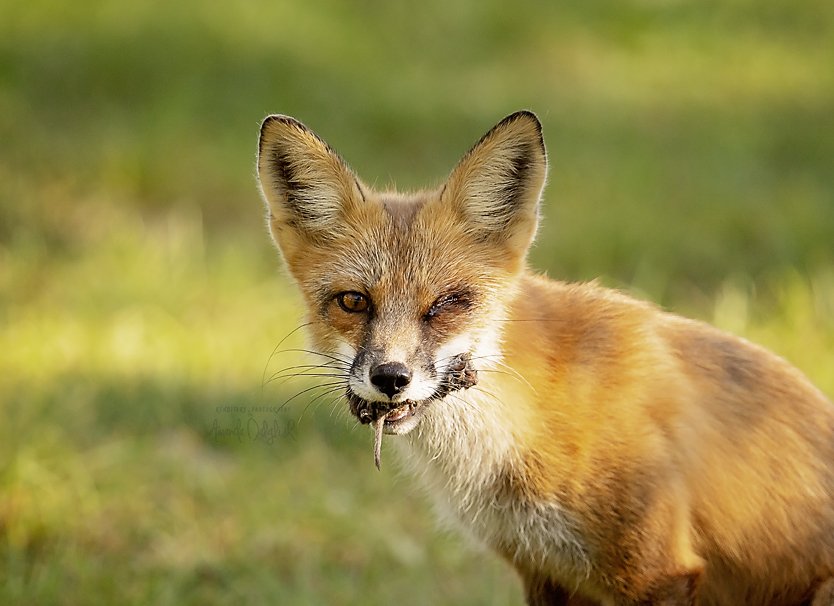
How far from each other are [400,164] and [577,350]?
259 inches

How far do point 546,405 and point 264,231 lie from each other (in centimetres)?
592

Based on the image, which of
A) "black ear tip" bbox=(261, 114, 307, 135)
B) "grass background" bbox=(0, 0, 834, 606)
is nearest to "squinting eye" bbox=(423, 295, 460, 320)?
"black ear tip" bbox=(261, 114, 307, 135)

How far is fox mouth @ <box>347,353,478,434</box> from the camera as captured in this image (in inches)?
149

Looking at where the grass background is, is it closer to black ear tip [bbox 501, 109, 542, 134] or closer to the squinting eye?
the squinting eye

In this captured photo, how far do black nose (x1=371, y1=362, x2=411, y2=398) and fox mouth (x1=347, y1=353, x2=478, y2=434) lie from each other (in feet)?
0.27

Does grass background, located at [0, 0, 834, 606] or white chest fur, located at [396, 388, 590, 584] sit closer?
white chest fur, located at [396, 388, 590, 584]

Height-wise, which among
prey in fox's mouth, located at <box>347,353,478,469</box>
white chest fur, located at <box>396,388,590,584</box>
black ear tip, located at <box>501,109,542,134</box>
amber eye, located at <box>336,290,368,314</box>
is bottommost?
white chest fur, located at <box>396,388,590,584</box>

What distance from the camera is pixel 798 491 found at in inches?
163

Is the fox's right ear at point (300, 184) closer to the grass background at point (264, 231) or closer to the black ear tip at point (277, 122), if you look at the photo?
the black ear tip at point (277, 122)

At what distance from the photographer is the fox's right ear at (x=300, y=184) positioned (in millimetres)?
4129

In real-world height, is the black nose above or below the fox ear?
below

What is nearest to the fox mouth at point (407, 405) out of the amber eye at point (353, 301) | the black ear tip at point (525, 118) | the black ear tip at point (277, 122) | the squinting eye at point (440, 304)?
the squinting eye at point (440, 304)

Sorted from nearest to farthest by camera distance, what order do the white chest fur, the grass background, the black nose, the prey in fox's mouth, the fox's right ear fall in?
the black nose
the prey in fox's mouth
the white chest fur
the fox's right ear
the grass background

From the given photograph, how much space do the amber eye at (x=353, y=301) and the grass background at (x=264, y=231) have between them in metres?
0.81
